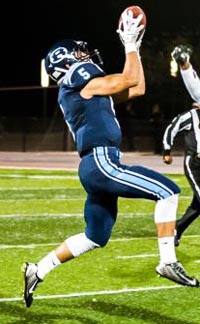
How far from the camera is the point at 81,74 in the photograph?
572 centimetres

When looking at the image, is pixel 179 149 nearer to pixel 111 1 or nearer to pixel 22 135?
pixel 22 135

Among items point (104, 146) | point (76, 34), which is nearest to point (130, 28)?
point (104, 146)

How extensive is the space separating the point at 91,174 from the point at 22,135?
31.8 meters

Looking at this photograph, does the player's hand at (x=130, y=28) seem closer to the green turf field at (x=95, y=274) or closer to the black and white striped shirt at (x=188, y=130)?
the green turf field at (x=95, y=274)

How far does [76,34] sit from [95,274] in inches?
1642

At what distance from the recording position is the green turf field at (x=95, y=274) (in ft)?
20.4

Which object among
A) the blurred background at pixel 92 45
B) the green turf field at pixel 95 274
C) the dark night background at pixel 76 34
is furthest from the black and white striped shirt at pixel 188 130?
the dark night background at pixel 76 34

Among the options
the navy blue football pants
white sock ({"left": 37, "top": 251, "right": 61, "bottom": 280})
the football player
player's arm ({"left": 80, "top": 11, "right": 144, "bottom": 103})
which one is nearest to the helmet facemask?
the football player

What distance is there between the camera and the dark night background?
42281 millimetres

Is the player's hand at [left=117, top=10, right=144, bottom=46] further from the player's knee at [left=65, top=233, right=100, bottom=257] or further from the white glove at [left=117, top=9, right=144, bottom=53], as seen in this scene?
the player's knee at [left=65, top=233, right=100, bottom=257]

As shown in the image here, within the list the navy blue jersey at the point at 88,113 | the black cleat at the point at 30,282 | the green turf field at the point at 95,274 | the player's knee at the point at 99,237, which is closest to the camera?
the navy blue jersey at the point at 88,113

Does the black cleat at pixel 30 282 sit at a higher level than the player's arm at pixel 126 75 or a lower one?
lower

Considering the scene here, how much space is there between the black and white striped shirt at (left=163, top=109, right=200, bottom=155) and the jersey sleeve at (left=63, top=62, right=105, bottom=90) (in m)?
3.33

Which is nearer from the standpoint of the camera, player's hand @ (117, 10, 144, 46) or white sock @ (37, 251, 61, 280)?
player's hand @ (117, 10, 144, 46)
